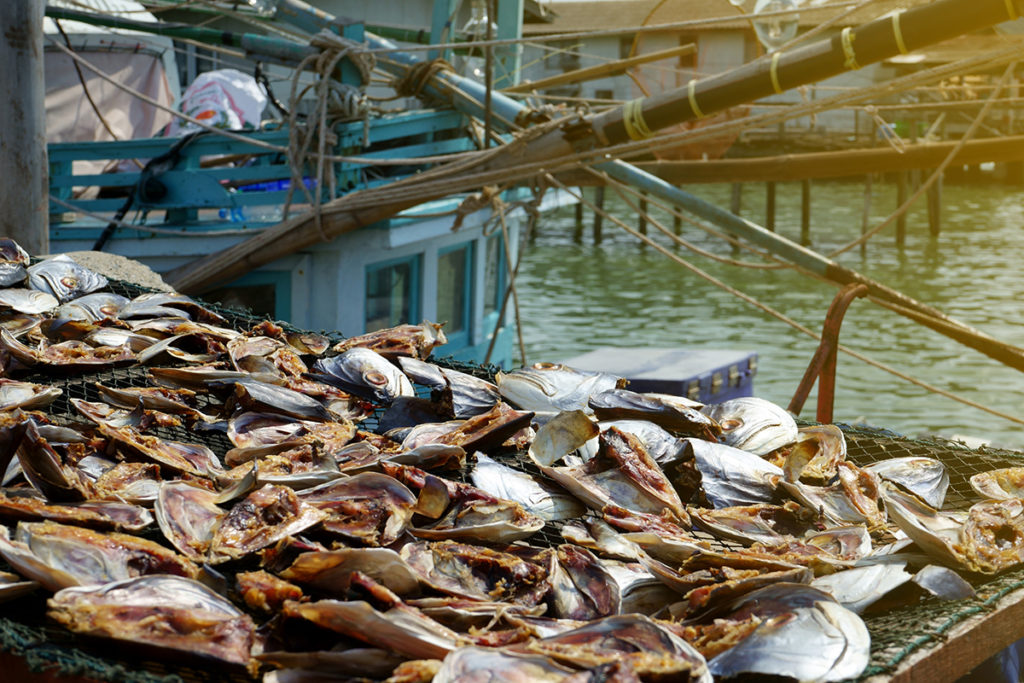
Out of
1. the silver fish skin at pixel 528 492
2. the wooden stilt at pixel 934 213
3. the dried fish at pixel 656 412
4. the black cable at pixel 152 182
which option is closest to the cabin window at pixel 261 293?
the black cable at pixel 152 182

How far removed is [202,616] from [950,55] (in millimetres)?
35561

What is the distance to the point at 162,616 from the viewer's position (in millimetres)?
1548

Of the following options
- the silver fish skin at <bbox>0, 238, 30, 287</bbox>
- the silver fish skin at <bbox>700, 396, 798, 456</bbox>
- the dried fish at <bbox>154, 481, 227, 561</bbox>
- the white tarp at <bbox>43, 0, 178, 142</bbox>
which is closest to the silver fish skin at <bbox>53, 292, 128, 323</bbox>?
the silver fish skin at <bbox>0, 238, 30, 287</bbox>

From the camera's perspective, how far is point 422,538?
75.4 inches

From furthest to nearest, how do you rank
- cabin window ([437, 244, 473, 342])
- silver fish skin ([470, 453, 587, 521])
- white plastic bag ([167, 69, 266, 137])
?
white plastic bag ([167, 69, 266, 137]), cabin window ([437, 244, 473, 342]), silver fish skin ([470, 453, 587, 521])

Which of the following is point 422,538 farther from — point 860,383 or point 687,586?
point 860,383

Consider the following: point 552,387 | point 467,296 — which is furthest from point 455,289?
point 552,387

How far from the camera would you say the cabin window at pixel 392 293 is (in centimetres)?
829

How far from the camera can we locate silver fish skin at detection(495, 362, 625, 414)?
280 cm

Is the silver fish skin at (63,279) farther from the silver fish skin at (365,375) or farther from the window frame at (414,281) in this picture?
the window frame at (414,281)

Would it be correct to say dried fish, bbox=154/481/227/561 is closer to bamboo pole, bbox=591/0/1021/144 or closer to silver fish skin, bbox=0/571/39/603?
silver fish skin, bbox=0/571/39/603

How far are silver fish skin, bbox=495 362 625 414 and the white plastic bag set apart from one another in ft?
27.2

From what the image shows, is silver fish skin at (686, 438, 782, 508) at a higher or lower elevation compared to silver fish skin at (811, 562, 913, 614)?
higher

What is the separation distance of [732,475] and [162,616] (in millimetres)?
1267
